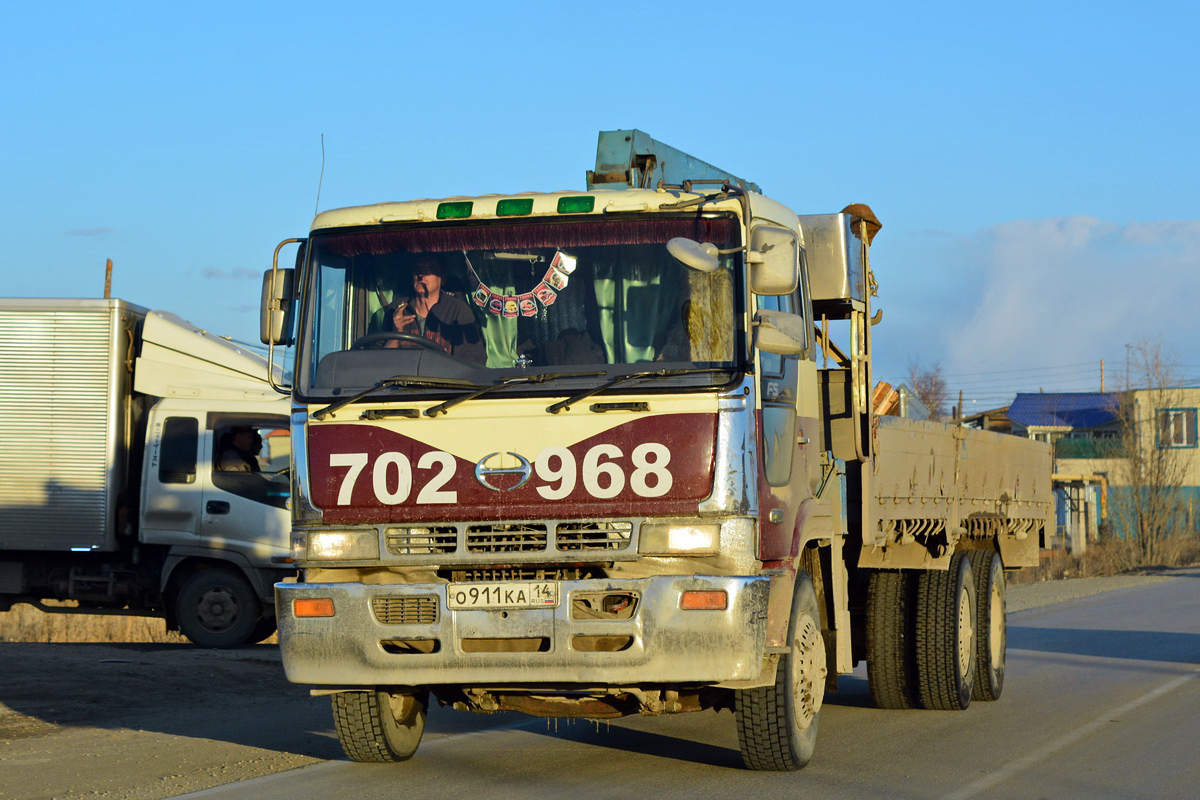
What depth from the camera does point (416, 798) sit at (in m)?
6.78

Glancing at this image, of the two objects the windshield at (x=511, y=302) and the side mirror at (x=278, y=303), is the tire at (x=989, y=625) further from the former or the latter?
the side mirror at (x=278, y=303)

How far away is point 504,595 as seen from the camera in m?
6.55

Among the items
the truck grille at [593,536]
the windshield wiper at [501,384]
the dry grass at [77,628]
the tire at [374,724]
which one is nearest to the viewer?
the truck grille at [593,536]

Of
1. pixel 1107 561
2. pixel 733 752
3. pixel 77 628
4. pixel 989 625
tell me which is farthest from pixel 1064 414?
pixel 733 752

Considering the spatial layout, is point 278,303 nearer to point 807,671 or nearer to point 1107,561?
point 807,671

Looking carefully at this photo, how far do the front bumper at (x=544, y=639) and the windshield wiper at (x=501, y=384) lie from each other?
804 millimetres

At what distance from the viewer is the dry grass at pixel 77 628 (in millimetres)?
18094

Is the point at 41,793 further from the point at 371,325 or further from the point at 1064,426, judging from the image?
the point at 1064,426

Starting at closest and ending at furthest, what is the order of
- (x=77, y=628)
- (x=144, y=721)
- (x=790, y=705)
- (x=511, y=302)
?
(x=511, y=302) < (x=790, y=705) < (x=144, y=721) < (x=77, y=628)

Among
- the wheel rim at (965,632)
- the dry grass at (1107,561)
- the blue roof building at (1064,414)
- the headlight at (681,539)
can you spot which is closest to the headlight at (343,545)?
the headlight at (681,539)

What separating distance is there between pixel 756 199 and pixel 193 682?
703 centimetres

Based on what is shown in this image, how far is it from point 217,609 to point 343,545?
8.91 meters

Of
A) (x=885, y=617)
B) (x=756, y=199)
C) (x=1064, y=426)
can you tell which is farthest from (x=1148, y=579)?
(x=1064, y=426)

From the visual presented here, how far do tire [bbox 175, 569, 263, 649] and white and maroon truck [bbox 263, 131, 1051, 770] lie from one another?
25.7 ft
